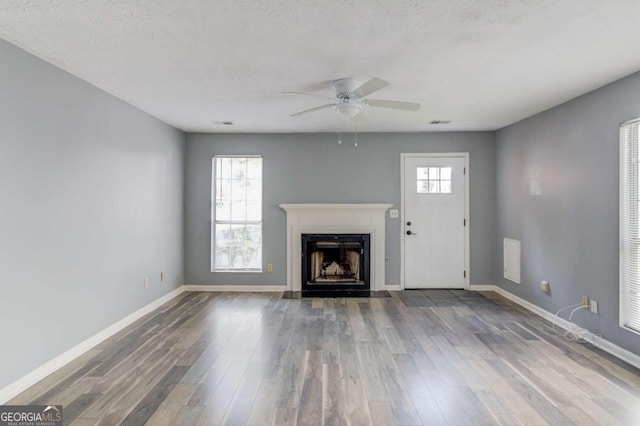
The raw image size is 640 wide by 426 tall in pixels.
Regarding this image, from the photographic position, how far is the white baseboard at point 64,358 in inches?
94.3

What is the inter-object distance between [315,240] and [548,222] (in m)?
3.01

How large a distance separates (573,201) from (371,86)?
8.43 ft

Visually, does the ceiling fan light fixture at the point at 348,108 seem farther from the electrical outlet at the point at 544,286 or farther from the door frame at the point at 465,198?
the electrical outlet at the point at 544,286

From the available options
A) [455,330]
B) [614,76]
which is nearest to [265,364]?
[455,330]

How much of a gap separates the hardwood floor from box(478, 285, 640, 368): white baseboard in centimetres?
9

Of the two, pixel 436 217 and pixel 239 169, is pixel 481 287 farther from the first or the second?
pixel 239 169

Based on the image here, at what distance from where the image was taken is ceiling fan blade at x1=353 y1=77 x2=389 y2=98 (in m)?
2.72

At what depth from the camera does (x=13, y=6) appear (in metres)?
1.99

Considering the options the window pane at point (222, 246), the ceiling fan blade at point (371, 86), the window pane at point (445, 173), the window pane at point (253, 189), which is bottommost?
the window pane at point (222, 246)

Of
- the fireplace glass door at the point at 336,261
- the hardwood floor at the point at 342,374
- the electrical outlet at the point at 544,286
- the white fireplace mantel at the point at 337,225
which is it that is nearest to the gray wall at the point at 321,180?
the white fireplace mantel at the point at 337,225

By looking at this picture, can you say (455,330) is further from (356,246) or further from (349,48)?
(349,48)

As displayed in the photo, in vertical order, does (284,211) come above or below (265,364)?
above

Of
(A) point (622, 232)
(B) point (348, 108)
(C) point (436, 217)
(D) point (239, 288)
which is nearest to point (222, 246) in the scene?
(D) point (239, 288)

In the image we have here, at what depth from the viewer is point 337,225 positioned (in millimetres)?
5375
